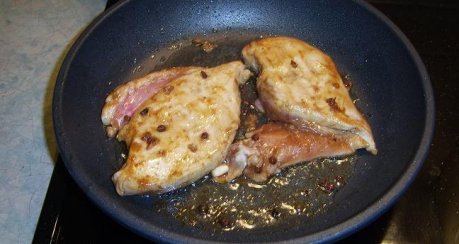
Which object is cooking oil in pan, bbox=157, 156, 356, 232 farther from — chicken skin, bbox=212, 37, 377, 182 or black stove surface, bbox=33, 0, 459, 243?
black stove surface, bbox=33, 0, 459, 243

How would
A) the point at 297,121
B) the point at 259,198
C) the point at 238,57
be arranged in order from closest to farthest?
1. the point at 259,198
2. the point at 297,121
3. the point at 238,57

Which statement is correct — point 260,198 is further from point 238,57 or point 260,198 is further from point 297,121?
point 238,57

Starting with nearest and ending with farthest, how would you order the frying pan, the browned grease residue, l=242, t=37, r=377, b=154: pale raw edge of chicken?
1. the frying pan
2. the browned grease residue
3. l=242, t=37, r=377, b=154: pale raw edge of chicken

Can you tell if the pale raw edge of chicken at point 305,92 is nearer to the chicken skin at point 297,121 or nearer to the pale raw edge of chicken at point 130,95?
the chicken skin at point 297,121

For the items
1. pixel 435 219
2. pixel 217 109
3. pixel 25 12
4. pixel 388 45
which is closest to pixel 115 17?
pixel 217 109

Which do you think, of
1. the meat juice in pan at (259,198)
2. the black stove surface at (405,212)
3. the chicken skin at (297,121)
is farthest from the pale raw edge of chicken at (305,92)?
the black stove surface at (405,212)

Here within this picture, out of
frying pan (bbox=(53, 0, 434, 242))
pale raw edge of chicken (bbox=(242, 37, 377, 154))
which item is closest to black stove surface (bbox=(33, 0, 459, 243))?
frying pan (bbox=(53, 0, 434, 242))

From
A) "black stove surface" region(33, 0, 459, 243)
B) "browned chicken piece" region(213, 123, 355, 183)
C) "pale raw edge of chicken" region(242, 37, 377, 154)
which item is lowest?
"black stove surface" region(33, 0, 459, 243)

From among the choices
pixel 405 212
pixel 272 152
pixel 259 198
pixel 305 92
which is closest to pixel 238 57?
pixel 305 92
